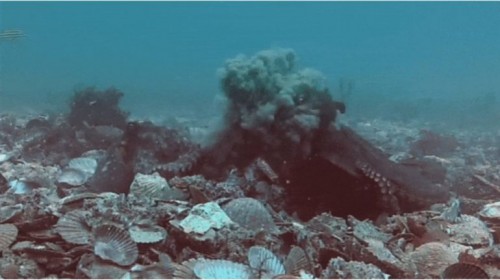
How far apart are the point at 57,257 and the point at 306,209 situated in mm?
2031

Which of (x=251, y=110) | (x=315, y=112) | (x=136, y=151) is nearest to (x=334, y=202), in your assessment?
(x=315, y=112)

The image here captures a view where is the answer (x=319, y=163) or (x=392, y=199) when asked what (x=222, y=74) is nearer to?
(x=319, y=163)

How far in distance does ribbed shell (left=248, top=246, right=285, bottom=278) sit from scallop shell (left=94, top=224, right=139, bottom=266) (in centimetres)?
60

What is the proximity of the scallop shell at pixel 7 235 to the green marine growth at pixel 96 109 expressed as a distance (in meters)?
4.28

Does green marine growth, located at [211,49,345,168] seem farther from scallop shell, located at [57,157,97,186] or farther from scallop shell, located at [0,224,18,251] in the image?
scallop shell, located at [0,224,18,251]

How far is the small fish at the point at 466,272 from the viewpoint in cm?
265

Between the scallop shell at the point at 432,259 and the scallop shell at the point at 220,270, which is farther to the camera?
the scallop shell at the point at 432,259

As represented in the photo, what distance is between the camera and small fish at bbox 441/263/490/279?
8.69 ft

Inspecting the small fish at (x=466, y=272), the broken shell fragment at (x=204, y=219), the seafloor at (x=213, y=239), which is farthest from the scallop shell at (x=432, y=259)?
the broken shell fragment at (x=204, y=219)

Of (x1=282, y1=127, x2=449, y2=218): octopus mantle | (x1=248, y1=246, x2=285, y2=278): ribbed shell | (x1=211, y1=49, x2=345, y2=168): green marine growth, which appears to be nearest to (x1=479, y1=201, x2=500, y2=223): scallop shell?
(x1=282, y1=127, x2=449, y2=218): octopus mantle

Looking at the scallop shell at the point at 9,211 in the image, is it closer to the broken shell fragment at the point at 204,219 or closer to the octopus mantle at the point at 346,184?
the broken shell fragment at the point at 204,219

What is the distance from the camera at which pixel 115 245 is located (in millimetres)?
2768

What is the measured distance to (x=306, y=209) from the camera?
418 centimetres

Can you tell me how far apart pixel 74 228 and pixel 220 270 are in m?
0.86
